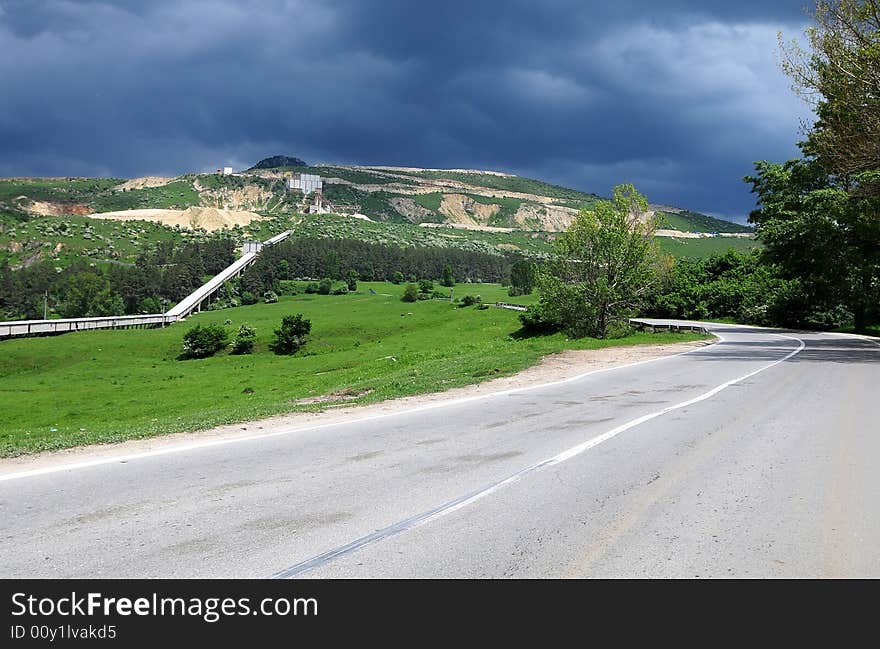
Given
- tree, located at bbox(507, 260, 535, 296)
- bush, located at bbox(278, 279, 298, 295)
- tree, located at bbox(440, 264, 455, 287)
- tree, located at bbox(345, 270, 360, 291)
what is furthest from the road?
tree, located at bbox(440, 264, 455, 287)

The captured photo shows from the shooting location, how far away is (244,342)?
70.9 metres

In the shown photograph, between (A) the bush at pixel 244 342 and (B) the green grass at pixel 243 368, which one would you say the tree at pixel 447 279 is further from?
(A) the bush at pixel 244 342

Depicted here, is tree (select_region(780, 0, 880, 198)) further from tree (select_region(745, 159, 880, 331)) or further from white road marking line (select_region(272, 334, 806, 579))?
white road marking line (select_region(272, 334, 806, 579))

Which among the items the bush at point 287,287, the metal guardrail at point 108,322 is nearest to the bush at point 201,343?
the metal guardrail at point 108,322

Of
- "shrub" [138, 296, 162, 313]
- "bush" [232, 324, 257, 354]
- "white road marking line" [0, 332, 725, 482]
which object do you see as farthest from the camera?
"shrub" [138, 296, 162, 313]

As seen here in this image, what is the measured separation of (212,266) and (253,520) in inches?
6063

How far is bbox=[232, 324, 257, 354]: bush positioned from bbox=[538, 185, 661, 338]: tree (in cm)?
3893

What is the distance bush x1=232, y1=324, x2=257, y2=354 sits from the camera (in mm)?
70625

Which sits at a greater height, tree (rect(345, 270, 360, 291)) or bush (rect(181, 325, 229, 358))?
tree (rect(345, 270, 360, 291))

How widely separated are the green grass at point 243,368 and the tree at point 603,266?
2.43 m

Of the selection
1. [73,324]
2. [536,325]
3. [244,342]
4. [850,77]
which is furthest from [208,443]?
[73,324]

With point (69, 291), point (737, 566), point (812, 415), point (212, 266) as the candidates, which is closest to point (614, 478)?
point (737, 566)
